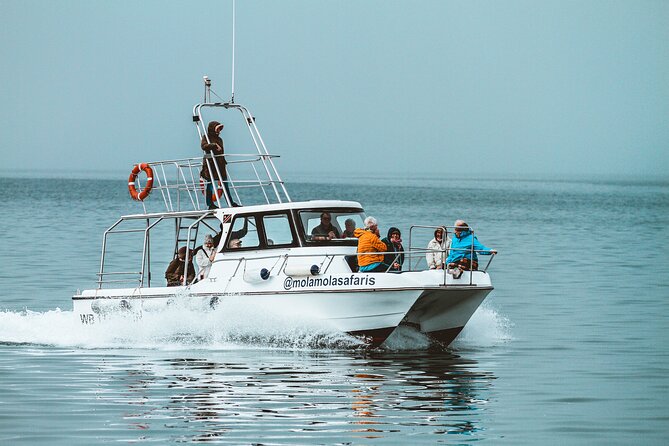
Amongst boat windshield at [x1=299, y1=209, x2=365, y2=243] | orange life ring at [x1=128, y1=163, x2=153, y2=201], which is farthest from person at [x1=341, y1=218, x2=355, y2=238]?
orange life ring at [x1=128, y1=163, x2=153, y2=201]

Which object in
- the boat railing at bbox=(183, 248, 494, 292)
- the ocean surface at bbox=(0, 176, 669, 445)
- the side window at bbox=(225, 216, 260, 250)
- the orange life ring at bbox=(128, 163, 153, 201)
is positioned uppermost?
the orange life ring at bbox=(128, 163, 153, 201)

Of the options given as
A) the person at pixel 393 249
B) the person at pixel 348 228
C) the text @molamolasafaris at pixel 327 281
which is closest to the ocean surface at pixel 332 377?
the text @molamolasafaris at pixel 327 281

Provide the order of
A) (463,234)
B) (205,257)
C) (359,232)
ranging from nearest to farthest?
(359,232)
(463,234)
(205,257)

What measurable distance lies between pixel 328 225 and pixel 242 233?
1540 mm

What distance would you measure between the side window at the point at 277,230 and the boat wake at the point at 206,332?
1309mm

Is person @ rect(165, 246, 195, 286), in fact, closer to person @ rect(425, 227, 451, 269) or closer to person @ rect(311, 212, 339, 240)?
person @ rect(311, 212, 339, 240)

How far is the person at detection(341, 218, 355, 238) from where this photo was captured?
1997cm

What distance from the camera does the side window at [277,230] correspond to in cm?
1980

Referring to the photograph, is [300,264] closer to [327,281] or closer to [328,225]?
[327,281]

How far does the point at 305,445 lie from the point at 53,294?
16726 mm

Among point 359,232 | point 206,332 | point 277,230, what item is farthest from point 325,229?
point 206,332

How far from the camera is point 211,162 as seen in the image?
→ 21375 millimetres

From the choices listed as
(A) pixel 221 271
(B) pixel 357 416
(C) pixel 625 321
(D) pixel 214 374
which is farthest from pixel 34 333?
(C) pixel 625 321

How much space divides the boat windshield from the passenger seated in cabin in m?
1.73
